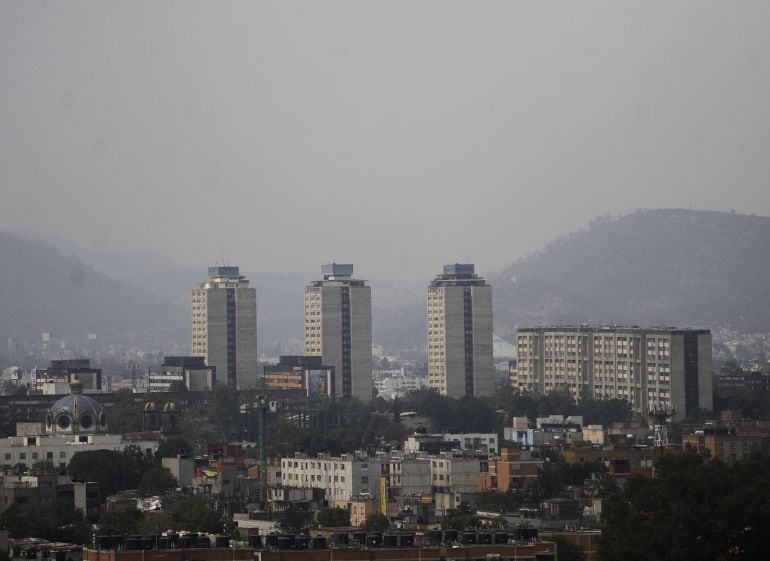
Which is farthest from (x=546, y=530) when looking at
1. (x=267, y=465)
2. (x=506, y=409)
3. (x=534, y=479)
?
(x=506, y=409)

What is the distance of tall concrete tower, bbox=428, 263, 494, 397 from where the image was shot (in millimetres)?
134750

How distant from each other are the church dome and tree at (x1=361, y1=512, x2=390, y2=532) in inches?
1354

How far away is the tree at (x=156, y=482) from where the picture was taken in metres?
68.4

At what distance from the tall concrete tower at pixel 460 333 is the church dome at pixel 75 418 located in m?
45.7

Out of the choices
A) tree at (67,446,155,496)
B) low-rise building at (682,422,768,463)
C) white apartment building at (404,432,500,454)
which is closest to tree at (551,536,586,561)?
tree at (67,446,155,496)

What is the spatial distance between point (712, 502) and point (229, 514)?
19.3 m

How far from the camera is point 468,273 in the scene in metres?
140

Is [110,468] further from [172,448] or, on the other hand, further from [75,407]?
[75,407]

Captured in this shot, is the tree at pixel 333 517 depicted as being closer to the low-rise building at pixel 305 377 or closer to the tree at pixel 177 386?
the tree at pixel 177 386

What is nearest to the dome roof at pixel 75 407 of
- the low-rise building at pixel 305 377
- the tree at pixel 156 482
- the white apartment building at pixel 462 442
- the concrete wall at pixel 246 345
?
the white apartment building at pixel 462 442

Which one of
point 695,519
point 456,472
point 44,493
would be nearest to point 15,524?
point 44,493

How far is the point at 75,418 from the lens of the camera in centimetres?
8812

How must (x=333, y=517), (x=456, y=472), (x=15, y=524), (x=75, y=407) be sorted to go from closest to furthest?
(x=15, y=524), (x=333, y=517), (x=456, y=472), (x=75, y=407)

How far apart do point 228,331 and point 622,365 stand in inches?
1067
